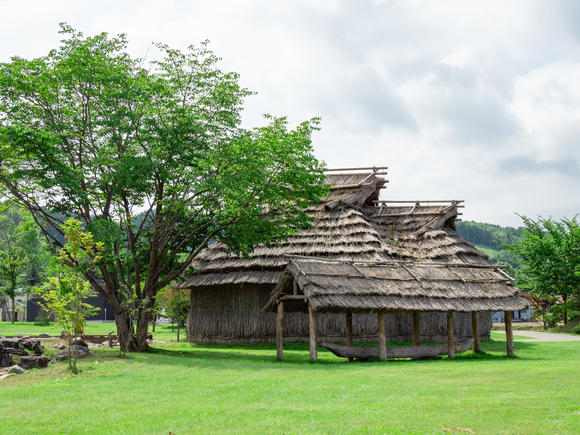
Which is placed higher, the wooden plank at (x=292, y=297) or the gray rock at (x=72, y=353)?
the wooden plank at (x=292, y=297)

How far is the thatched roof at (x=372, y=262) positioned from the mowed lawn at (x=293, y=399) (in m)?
2.52

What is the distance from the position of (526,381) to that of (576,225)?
30.4 metres

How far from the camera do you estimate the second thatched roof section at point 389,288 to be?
15.4 metres

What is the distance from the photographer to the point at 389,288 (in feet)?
54.0

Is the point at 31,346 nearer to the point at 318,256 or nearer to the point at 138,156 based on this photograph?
the point at 138,156

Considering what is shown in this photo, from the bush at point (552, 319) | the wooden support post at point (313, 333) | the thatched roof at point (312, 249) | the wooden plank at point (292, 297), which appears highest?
the thatched roof at point (312, 249)

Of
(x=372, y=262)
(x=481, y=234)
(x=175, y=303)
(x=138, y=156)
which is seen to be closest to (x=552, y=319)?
(x=372, y=262)

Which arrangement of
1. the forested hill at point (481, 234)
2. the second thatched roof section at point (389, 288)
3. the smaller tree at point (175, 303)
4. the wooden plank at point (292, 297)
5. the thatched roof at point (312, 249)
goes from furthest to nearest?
the forested hill at point (481, 234)
the smaller tree at point (175, 303)
the thatched roof at point (312, 249)
the wooden plank at point (292, 297)
the second thatched roof section at point (389, 288)

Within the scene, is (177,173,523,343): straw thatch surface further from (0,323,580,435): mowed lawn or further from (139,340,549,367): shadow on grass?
(0,323,580,435): mowed lawn

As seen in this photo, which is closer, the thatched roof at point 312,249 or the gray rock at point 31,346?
the gray rock at point 31,346

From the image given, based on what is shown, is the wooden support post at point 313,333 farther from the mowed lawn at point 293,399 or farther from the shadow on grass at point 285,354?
the mowed lawn at point 293,399

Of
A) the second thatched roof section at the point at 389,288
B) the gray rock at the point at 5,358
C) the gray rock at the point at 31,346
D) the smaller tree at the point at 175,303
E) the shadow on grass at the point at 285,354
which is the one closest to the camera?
the gray rock at the point at 5,358

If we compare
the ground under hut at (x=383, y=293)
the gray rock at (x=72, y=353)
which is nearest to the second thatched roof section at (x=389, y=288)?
the ground under hut at (x=383, y=293)

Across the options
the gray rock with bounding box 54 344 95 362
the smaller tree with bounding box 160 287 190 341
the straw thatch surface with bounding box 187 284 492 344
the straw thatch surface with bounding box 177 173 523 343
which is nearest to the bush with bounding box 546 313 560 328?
the straw thatch surface with bounding box 177 173 523 343
